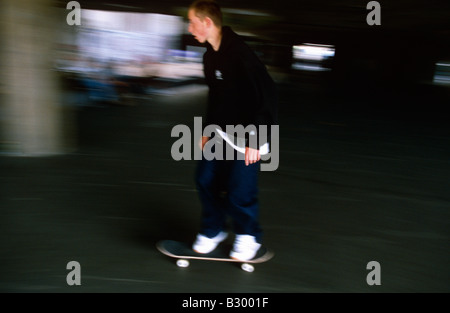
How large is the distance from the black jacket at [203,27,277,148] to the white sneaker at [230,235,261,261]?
0.69 m

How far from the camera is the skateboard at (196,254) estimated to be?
2570 mm

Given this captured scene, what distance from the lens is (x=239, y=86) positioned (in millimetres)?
2314

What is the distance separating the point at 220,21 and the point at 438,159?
4.47 m

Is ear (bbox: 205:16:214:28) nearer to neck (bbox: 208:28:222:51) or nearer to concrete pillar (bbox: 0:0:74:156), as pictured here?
neck (bbox: 208:28:222:51)

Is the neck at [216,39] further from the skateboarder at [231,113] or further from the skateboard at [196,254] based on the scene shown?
the skateboard at [196,254]

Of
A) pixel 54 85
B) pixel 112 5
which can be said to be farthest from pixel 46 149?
pixel 112 5

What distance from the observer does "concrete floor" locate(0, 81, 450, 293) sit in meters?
2.47
